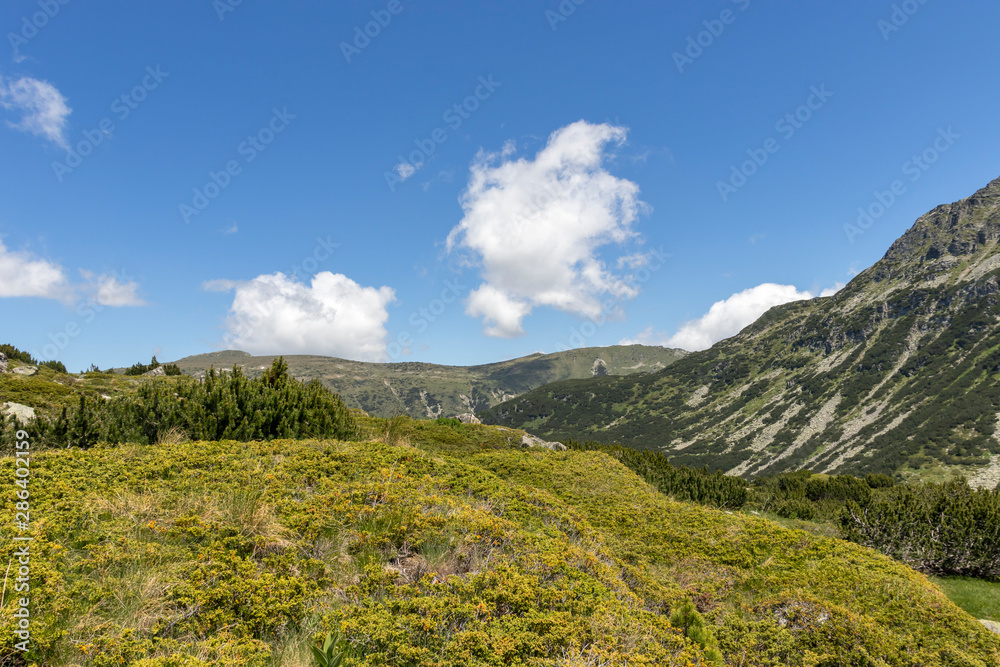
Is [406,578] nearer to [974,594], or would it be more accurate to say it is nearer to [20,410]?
[20,410]

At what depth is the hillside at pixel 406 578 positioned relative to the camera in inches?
155

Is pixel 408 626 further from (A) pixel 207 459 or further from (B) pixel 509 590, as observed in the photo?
(A) pixel 207 459

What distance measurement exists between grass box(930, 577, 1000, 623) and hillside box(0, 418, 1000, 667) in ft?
12.1

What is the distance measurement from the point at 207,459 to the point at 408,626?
5.55 m

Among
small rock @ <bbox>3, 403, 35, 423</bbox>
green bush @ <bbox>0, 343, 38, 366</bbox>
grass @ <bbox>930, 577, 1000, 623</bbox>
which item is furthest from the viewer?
green bush @ <bbox>0, 343, 38, 366</bbox>

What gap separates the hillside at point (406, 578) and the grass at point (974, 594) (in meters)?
3.69

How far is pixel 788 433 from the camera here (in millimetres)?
150500

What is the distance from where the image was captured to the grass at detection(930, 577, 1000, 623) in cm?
889

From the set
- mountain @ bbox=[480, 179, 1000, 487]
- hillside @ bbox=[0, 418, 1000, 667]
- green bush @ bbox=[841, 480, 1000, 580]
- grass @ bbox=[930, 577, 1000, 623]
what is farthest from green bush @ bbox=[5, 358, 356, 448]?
mountain @ bbox=[480, 179, 1000, 487]

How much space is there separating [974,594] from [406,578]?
12.6m

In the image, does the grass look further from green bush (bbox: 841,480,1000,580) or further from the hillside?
the hillside

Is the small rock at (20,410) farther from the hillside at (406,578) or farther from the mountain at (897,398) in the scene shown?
the mountain at (897,398)

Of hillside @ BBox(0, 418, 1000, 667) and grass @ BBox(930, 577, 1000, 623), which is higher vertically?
hillside @ BBox(0, 418, 1000, 667)

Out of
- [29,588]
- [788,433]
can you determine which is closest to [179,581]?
[29,588]
